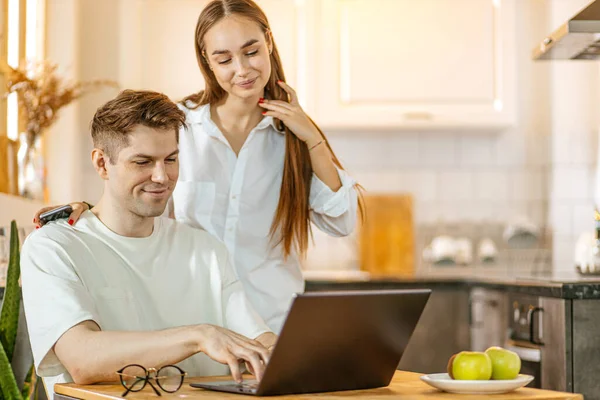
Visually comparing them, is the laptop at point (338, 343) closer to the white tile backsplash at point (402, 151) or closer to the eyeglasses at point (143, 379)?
the eyeglasses at point (143, 379)

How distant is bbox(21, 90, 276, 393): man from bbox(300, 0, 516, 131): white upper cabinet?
9.13ft

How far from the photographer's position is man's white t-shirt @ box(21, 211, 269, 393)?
1618mm

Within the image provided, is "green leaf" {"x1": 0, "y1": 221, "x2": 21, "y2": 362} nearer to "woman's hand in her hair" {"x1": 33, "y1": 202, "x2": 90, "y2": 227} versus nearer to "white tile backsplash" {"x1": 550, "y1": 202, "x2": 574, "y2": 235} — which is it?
"woman's hand in her hair" {"x1": 33, "y1": 202, "x2": 90, "y2": 227}

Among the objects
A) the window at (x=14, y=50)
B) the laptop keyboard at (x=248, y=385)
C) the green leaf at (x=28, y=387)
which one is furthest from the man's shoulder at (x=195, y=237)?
the window at (x=14, y=50)

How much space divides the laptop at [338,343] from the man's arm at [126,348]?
71mm

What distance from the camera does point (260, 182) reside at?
7.51 feet

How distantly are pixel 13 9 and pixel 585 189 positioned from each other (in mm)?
2952

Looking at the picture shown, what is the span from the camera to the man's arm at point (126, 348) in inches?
60.5

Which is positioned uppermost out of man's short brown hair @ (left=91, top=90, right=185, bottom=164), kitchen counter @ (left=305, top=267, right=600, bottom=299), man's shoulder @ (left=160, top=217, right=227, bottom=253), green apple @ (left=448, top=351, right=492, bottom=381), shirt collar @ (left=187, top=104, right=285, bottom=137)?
shirt collar @ (left=187, top=104, right=285, bottom=137)

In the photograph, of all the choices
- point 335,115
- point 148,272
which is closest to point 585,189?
point 335,115

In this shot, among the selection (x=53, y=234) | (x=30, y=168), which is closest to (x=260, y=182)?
(x=53, y=234)

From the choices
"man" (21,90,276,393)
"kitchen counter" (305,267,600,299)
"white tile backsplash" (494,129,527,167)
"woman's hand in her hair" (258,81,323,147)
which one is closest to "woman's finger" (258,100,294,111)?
"woman's hand in her hair" (258,81,323,147)

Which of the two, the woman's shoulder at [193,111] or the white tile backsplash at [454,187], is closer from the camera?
the woman's shoulder at [193,111]

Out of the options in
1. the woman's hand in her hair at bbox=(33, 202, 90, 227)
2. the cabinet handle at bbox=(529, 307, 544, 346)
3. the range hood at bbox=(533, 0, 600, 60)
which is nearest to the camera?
the woman's hand in her hair at bbox=(33, 202, 90, 227)
